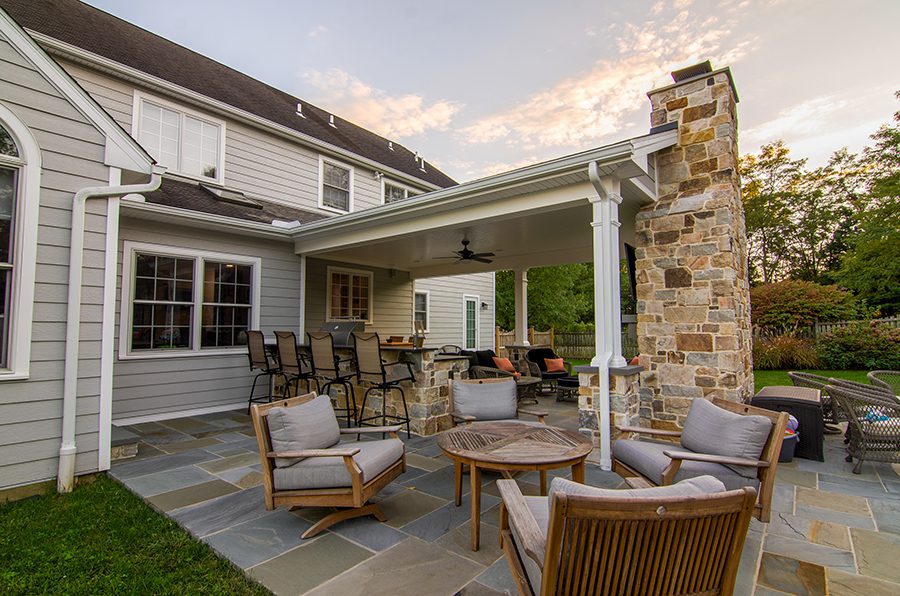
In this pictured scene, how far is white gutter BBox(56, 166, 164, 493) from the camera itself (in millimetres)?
3596

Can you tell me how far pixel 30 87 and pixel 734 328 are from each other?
6.97 m

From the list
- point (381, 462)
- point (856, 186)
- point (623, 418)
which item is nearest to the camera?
point (381, 462)

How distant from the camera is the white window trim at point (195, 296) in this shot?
5805 mm

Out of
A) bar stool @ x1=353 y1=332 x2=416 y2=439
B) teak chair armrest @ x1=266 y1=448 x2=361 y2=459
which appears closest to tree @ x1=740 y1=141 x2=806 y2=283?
bar stool @ x1=353 y1=332 x2=416 y2=439

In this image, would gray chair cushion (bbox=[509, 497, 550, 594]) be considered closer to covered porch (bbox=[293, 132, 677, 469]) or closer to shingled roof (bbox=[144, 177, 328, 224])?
covered porch (bbox=[293, 132, 677, 469])

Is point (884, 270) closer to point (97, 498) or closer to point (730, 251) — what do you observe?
point (730, 251)

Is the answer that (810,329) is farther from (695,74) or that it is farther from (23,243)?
(23,243)

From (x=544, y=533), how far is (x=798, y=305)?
14907 millimetres

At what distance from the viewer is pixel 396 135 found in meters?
13.9

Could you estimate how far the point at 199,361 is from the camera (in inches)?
256

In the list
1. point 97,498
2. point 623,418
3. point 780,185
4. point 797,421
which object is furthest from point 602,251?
point 780,185

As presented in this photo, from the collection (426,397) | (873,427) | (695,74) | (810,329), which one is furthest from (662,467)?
(810,329)

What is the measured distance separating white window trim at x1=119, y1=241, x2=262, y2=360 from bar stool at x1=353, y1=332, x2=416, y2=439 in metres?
2.74

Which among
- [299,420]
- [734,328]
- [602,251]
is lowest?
[299,420]
